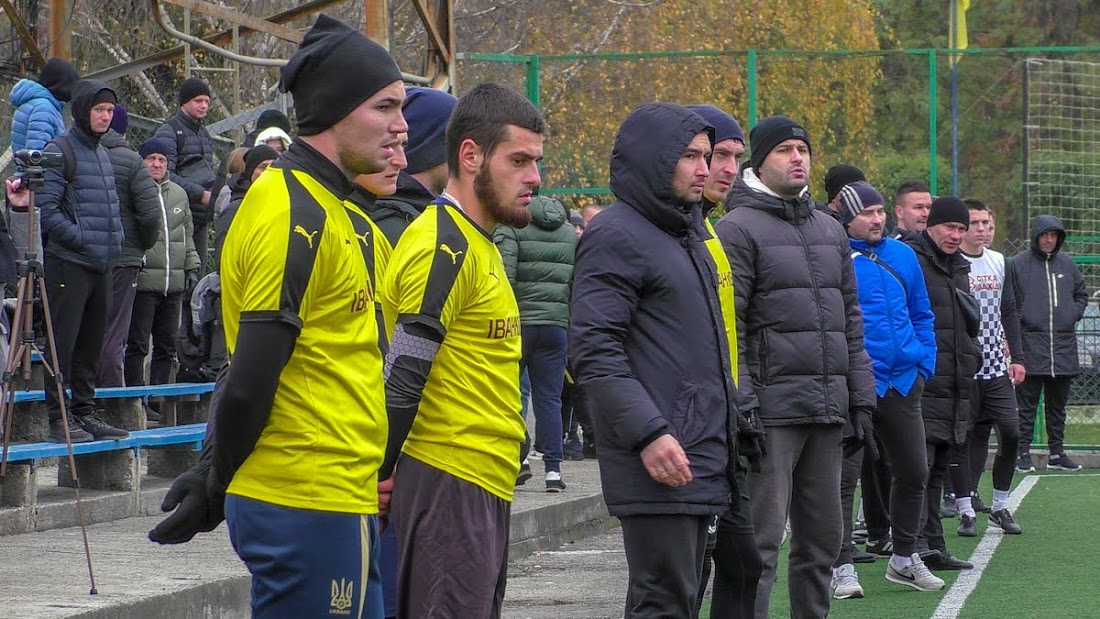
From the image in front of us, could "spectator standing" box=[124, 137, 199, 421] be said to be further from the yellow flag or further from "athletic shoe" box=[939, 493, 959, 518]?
the yellow flag

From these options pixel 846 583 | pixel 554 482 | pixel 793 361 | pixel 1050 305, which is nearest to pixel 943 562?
pixel 846 583

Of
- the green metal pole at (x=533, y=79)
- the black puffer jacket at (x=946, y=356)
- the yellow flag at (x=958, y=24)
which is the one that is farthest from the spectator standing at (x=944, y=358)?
the yellow flag at (x=958, y=24)

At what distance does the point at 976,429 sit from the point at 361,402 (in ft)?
27.8

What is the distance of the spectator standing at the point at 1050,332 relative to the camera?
15.8 m

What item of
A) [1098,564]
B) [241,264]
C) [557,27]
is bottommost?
[1098,564]

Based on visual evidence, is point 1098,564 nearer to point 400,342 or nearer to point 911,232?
point 911,232

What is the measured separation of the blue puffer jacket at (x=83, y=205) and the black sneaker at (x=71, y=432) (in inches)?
34.9

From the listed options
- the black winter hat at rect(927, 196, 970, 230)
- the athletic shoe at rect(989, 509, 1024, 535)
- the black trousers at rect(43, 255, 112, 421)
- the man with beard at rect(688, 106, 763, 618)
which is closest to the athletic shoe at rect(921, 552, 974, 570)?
the athletic shoe at rect(989, 509, 1024, 535)

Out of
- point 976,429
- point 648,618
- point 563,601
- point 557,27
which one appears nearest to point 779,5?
point 557,27

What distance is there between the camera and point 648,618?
5.31 meters

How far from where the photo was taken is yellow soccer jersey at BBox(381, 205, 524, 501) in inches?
180

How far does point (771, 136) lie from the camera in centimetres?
687

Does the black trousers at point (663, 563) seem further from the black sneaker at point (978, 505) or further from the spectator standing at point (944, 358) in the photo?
the black sneaker at point (978, 505)

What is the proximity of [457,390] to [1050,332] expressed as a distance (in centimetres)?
1243
